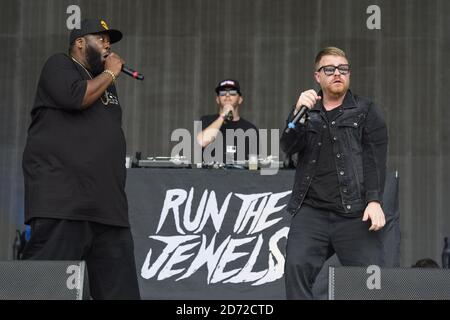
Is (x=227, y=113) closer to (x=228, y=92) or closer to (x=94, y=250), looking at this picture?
(x=228, y=92)

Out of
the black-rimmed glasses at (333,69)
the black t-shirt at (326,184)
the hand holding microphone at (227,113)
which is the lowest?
the black t-shirt at (326,184)

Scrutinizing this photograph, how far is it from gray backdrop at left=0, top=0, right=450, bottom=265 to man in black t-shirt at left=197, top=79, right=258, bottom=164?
2.08 meters

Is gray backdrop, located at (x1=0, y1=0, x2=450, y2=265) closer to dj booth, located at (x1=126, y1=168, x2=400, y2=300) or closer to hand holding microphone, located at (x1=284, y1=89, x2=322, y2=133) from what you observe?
dj booth, located at (x1=126, y1=168, x2=400, y2=300)

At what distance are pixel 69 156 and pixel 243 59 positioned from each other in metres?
6.31

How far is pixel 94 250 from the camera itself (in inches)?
187

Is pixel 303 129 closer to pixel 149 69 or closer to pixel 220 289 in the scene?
pixel 220 289

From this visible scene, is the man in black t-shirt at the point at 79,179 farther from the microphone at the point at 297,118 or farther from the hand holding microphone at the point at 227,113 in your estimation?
the hand holding microphone at the point at 227,113

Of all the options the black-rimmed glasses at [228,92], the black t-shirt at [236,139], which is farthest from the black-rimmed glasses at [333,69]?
the black-rimmed glasses at [228,92]

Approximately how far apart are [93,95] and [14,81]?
251 inches

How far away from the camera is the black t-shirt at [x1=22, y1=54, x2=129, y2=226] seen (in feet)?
15.2

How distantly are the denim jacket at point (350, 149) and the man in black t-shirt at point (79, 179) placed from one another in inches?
37.3

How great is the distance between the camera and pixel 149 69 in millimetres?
10828

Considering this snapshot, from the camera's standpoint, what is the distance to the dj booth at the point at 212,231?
7.39m
